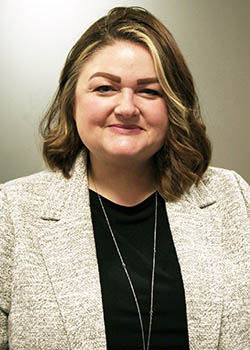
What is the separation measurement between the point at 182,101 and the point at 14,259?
2.08 ft

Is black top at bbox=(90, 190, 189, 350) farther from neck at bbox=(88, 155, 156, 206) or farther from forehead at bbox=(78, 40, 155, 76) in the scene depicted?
forehead at bbox=(78, 40, 155, 76)

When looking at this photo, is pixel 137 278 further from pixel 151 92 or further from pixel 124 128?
pixel 151 92

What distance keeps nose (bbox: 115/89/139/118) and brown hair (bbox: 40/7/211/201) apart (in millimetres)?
102

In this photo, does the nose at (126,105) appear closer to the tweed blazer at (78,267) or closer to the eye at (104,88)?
Result: the eye at (104,88)

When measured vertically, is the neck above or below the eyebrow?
below

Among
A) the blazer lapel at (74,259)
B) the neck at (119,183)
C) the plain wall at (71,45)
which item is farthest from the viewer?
the plain wall at (71,45)

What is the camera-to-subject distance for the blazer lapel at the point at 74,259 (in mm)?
1026

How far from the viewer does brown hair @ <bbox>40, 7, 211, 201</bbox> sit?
45.8 inches

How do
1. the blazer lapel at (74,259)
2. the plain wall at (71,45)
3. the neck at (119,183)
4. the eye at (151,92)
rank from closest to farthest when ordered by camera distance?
1. the blazer lapel at (74,259)
2. the eye at (151,92)
3. the neck at (119,183)
4. the plain wall at (71,45)

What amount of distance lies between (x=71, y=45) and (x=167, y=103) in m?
0.61

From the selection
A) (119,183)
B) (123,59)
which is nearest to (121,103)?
(123,59)

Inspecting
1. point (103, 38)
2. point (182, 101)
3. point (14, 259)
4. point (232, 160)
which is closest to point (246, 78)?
point (232, 160)

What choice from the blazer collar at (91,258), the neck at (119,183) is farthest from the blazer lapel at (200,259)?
the neck at (119,183)

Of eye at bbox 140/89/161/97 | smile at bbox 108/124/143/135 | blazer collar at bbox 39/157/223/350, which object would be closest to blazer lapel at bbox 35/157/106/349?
blazer collar at bbox 39/157/223/350
